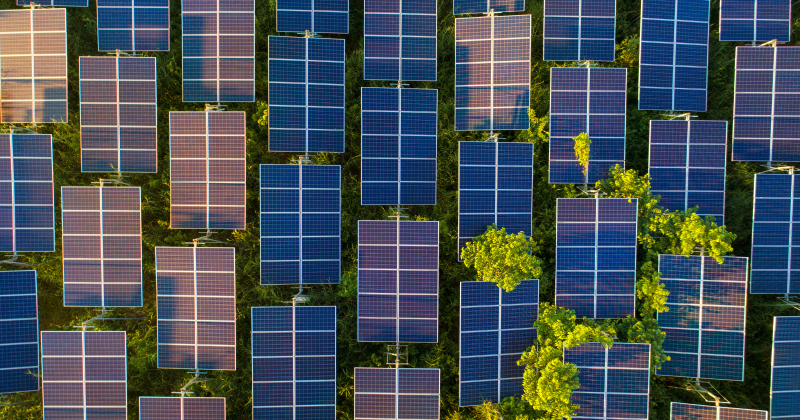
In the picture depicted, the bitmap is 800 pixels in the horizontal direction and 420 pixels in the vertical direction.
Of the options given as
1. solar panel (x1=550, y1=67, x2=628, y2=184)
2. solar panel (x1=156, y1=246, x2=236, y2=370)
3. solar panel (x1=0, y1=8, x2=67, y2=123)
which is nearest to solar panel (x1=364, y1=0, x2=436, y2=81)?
solar panel (x1=550, y1=67, x2=628, y2=184)

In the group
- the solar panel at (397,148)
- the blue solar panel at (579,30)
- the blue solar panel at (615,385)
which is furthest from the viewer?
the blue solar panel at (579,30)

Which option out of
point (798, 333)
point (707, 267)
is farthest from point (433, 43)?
point (798, 333)

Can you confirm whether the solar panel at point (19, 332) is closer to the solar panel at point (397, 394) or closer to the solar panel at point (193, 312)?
the solar panel at point (193, 312)

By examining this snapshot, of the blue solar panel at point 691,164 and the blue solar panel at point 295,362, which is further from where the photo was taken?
the blue solar panel at point 691,164

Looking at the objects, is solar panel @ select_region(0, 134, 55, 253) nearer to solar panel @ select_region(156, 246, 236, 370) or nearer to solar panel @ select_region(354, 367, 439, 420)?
solar panel @ select_region(156, 246, 236, 370)

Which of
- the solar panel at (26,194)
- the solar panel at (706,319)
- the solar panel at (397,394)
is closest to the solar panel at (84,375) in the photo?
the solar panel at (26,194)
